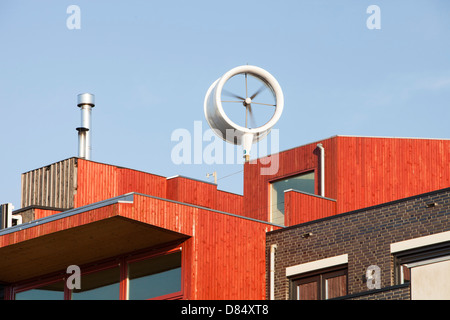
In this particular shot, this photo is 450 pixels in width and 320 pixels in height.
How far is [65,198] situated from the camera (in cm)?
3625

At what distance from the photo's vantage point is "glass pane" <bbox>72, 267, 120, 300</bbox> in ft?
99.2

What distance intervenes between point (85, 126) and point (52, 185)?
4.81 metres

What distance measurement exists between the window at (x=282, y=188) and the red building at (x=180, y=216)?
34 mm

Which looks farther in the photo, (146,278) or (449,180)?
(449,180)

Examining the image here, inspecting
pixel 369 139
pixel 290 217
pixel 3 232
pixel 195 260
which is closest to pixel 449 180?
pixel 369 139

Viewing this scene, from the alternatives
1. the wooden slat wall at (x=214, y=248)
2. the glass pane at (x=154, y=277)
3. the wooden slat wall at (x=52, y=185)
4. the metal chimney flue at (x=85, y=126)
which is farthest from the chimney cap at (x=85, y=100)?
the wooden slat wall at (x=214, y=248)

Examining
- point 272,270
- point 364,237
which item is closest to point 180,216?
point 272,270

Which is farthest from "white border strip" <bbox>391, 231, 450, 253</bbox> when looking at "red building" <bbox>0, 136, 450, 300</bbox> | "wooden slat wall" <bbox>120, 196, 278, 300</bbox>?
"red building" <bbox>0, 136, 450, 300</bbox>

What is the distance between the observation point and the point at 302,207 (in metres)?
32.7

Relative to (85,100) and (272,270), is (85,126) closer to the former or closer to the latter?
(85,100)

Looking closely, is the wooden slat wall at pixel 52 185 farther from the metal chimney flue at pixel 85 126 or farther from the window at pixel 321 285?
the window at pixel 321 285

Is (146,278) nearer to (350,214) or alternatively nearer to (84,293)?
(84,293)
